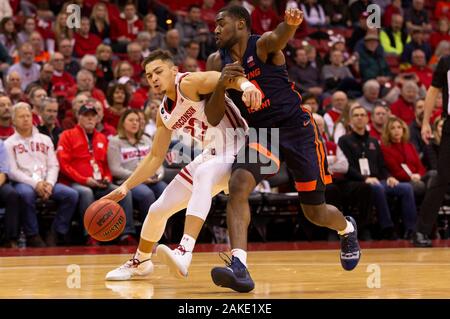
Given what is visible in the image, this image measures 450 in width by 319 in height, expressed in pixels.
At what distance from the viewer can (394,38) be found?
1519cm

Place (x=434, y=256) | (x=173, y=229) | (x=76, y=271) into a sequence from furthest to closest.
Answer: (x=173, y=229), (x=434, y=256), (x=76, y=271)

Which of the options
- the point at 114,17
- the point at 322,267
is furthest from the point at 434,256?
the point at 114,17

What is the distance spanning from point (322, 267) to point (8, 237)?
389 centimetres

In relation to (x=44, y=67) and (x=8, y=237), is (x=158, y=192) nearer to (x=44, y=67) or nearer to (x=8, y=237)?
(x=8, y=237)

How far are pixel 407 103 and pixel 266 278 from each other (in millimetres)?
7317

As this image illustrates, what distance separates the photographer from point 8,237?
31.0ft

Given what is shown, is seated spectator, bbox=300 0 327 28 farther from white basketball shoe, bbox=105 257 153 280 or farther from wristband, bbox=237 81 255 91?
wristband, bbox=237 81 255 91

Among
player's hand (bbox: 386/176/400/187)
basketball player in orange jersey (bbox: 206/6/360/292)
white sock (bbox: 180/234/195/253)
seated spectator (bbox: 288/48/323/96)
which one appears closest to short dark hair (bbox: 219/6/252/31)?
basketball player in orange jersey (bbox: 206/6/360/292)

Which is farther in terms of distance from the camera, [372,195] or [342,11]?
[342,11]

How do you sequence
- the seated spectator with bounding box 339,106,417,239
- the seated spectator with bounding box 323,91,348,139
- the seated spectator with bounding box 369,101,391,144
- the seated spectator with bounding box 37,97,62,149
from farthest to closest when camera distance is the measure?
the seated spectator with bounding box 323,91,348,139, the seated spectator with bounding box 369,101,391,144, the seated spectator with bounding box 339,106,417,239, the seated spectator with bounding box 37,97,62,149

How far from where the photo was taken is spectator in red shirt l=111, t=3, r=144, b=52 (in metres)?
13.5

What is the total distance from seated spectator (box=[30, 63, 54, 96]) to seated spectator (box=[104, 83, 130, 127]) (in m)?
0.78

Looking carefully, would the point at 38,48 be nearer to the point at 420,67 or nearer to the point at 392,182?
the point at 392,182
